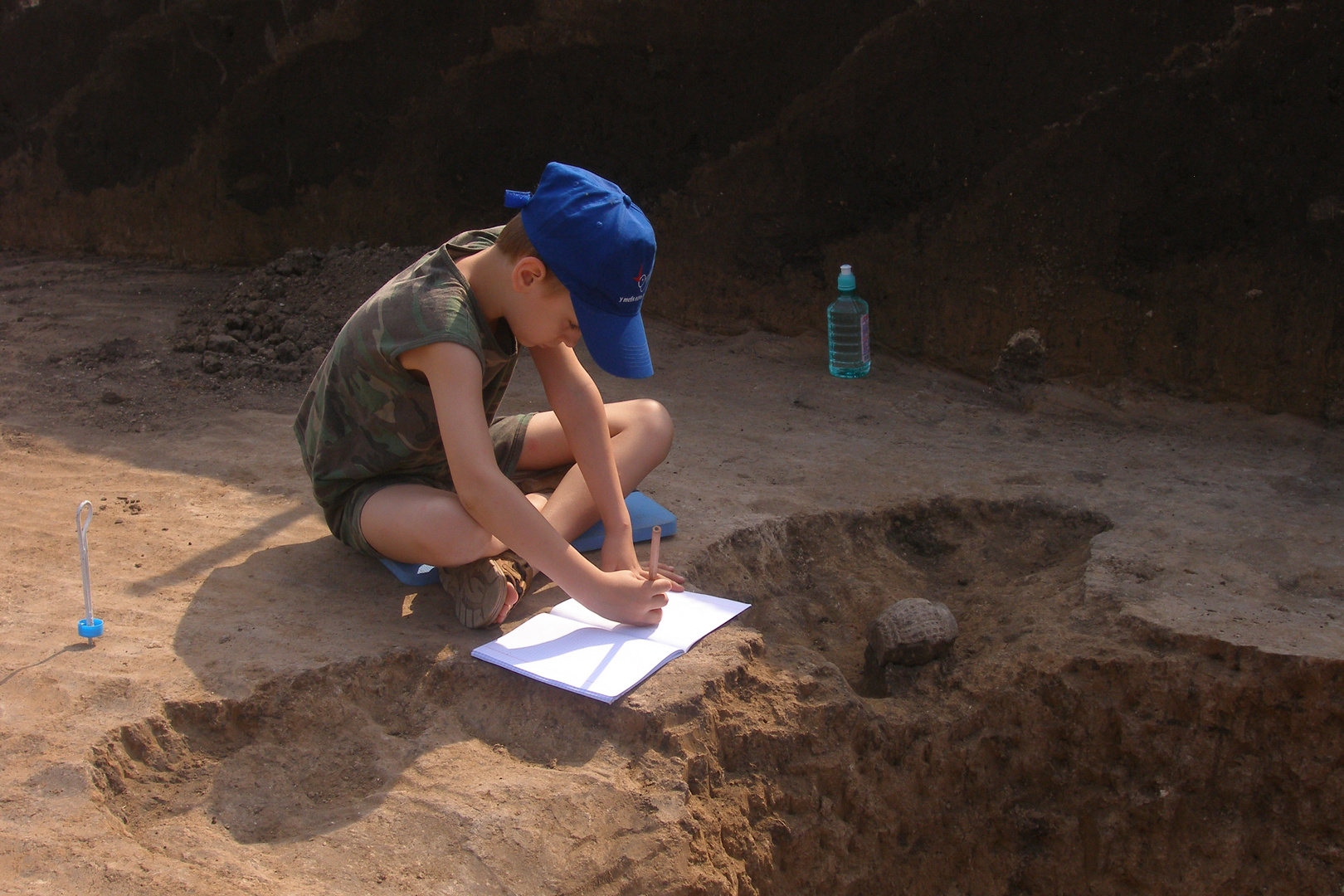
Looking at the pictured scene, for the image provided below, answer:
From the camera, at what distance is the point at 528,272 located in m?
2.13

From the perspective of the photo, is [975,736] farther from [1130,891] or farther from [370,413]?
[370,413]

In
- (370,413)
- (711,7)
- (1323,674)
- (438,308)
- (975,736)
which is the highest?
(711,7)

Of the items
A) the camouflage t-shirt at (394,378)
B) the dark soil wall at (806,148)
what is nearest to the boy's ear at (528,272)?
the camouflage t-shirt at (394,378)

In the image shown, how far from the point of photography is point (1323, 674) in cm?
226

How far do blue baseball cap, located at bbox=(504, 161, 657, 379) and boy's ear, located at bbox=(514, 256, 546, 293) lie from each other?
0.06 feet

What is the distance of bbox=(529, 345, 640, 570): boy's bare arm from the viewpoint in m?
2.50

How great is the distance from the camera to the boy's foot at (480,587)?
2299 millimetres

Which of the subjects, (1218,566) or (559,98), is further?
(559,98)

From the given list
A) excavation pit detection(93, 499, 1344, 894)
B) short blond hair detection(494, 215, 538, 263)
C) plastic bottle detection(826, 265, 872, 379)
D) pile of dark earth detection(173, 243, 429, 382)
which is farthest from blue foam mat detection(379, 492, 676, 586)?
pile of dark earth detection(173, 243, 429, 382)

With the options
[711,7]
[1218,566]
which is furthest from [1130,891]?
[711,7]

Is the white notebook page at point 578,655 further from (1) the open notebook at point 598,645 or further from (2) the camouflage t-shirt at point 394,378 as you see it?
(2) the camouflage t-shirt at point 394,378

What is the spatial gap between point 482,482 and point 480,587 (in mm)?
314

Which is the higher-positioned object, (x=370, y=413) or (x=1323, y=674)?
(x=370, y=413)

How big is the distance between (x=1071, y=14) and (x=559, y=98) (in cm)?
218
